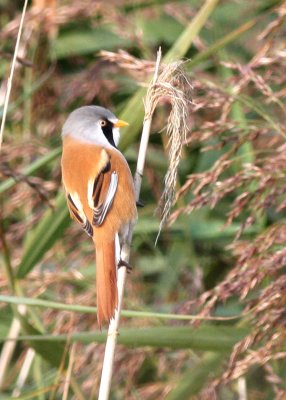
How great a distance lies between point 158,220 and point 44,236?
0.76 m

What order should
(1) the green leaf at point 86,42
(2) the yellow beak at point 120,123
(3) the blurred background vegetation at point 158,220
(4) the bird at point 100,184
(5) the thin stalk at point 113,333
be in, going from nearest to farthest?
(5) the thin stalk at point 113,333, (3) the blurred background vegetation at point 158,220, (4) the bird at point 100,184, (2) the yellow beak at point 120,123, (1) the green leaf at point 86,42

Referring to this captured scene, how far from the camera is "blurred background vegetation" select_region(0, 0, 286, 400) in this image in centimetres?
269

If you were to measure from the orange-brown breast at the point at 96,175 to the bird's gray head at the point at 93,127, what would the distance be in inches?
1.4

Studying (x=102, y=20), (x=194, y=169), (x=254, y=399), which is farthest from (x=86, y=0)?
(x=254, y=399)

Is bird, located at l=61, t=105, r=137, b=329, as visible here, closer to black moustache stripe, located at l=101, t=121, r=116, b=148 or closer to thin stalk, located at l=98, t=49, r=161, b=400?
black moustache stripe, located at l=101, t=121, r=116, b=148

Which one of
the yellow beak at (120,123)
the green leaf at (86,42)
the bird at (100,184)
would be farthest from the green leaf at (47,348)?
the green leaf at (86,42)

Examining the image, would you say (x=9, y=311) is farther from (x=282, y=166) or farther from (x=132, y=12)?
(x=132, y=12)

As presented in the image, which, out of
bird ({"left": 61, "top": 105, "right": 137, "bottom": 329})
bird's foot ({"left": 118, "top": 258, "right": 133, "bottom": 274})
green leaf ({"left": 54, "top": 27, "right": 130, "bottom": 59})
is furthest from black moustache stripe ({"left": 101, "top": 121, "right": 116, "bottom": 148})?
green leaf ({"left": 54, "top": 27, "right": 130, "bottom": 59})

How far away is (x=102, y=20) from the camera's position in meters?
4.45

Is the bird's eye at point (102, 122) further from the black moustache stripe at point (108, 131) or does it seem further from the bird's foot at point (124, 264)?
the bird's foot at point (124, 264)

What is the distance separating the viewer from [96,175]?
3.04 m

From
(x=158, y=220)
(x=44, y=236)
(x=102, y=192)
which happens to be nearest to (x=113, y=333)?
(x=102, y=192)

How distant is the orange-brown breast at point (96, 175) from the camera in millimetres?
2930

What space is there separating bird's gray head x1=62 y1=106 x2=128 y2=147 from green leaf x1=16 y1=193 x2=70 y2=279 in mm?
233
